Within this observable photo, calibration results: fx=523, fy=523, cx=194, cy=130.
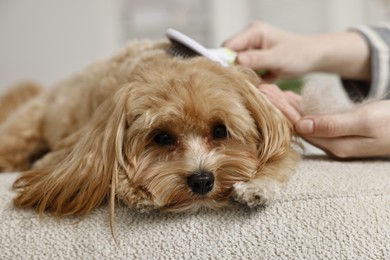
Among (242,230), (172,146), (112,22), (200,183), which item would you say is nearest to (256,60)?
(172,146)

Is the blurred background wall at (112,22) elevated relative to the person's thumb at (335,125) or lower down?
lower down

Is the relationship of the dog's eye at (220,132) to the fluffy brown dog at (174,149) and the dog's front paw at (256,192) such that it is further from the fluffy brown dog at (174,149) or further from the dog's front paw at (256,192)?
the dog's front paw at (256,192)

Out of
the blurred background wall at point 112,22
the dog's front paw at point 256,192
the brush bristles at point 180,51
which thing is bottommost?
the blurred background wall at point 112,22

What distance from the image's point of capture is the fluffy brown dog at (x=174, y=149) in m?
1.22

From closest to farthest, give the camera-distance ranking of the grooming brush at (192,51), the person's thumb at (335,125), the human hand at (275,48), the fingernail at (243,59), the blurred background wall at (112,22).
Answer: the person's thumb at (335,125)
the grooming brush at (192,51)
the fingernail at (243,59)
the human hand at (275,48)
the blurred background wall at (112,22)

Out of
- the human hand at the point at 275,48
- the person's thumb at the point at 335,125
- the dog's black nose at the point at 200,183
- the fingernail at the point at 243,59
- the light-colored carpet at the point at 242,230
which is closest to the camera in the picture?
the light-colored carpet at the point at 242,230

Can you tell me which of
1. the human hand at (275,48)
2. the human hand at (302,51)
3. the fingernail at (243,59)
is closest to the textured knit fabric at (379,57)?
the human hand at (302,51)

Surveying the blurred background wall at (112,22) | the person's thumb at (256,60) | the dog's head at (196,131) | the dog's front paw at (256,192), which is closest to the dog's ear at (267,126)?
the dog's head at (196,131)

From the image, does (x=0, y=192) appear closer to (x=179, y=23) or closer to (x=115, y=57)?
(x=115, y=57)

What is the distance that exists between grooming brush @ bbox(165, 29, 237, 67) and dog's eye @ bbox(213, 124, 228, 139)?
235 mm

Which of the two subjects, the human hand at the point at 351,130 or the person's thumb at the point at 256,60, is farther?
the person's thumb at the point at 256,60

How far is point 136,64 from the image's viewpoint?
5.41 ft

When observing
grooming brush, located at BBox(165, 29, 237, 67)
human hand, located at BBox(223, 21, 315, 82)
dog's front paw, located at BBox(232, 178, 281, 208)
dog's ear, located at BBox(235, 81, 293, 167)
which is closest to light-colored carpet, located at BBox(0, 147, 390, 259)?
dog's front paw, located at BBox(232, 178, 281, 208)

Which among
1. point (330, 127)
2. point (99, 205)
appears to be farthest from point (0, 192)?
point (330, 127)
